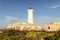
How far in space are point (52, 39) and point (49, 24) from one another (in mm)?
18956

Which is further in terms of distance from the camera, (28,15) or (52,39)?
(28,15)

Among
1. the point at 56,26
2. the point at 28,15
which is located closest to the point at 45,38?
the point at 56,26

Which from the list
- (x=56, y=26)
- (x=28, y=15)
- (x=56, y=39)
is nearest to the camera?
(x=56, y=39)

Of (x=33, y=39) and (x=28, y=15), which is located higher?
(x=28, y=15)

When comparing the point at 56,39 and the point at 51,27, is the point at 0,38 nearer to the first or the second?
the point at 56,39

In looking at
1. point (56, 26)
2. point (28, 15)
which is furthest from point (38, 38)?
point (28, 15)

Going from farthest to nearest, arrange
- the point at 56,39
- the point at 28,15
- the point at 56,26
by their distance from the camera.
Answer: the point at 28,15 → the point at 56,26 → the point at 56,39

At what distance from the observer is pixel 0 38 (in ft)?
57.7

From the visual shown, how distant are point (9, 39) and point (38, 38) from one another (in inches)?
106

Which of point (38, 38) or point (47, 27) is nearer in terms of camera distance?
point (38, 38)

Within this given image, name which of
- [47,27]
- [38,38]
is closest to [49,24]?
[47,27]

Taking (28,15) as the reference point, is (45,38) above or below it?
below

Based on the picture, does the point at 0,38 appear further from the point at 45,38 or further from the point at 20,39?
the point at 45,38

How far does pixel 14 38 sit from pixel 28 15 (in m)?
28.2
